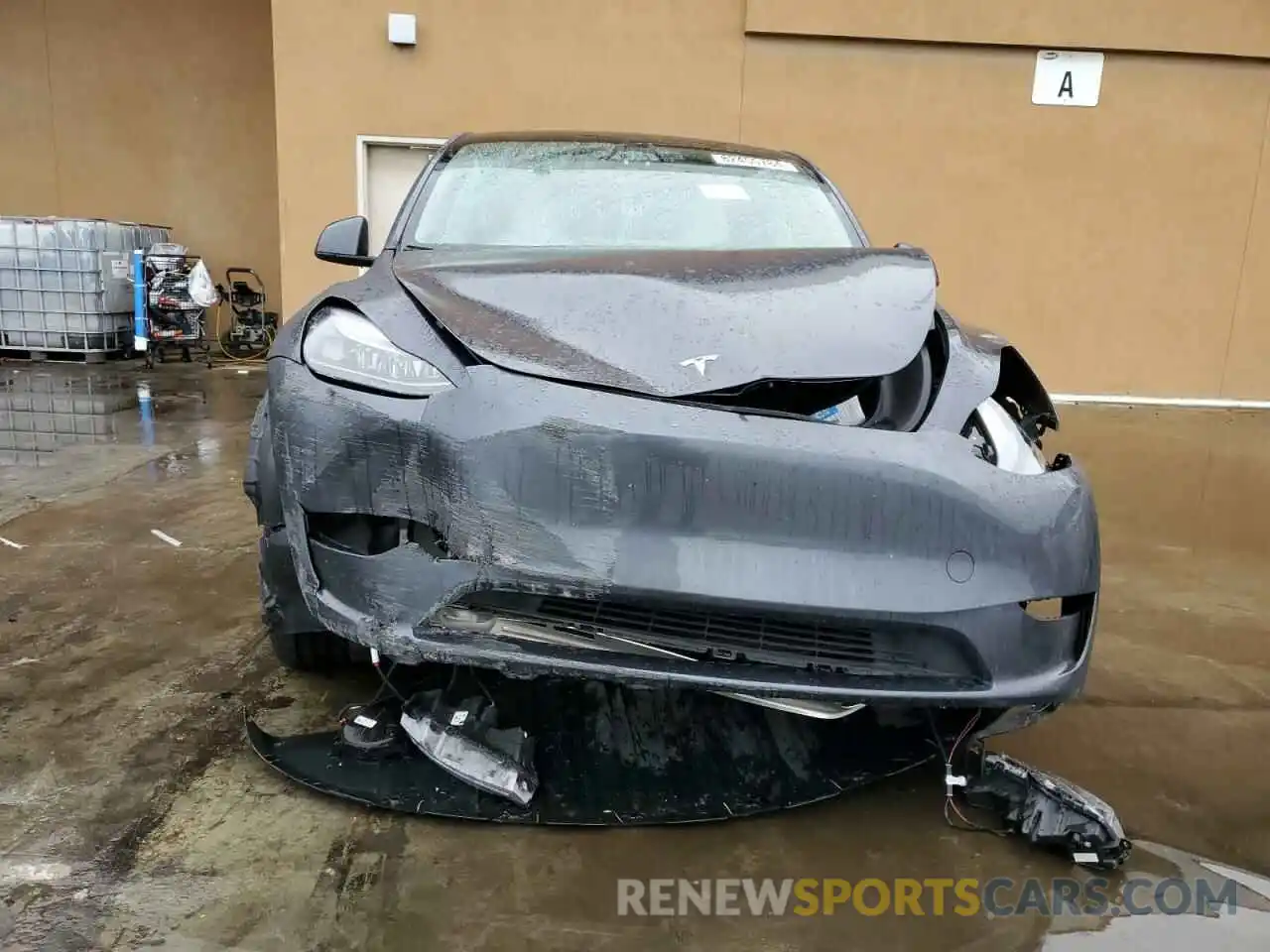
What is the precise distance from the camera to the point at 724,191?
3131 millimetres

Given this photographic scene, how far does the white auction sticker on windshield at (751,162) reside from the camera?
10.9 feet

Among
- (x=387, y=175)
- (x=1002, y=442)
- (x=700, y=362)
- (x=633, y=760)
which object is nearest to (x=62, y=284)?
(x=387, y=175)

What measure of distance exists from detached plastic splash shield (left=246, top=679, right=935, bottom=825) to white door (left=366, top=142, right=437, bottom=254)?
281 inches

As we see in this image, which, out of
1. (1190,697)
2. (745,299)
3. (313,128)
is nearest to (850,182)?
(313,128)

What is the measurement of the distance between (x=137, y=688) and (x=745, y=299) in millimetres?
2073

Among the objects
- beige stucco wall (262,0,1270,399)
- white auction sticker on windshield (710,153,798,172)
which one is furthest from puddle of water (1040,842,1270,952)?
beige stucco wall (262,0,1270,399)

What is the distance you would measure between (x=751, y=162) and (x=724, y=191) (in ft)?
1.06

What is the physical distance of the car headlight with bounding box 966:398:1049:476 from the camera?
192 centimetres

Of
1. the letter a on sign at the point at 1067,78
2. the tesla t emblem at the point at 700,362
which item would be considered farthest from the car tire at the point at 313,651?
the letter a on sign at the point at 1067,78

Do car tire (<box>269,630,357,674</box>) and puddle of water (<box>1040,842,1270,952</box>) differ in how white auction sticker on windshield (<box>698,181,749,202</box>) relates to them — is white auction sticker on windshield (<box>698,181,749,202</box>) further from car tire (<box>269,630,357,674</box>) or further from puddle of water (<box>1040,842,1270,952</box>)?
puddle of water (<box>1040,842,1270,952</box>)

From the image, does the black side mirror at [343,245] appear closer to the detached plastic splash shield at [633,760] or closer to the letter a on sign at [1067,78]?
the detached plastic splash shield at [633,760]

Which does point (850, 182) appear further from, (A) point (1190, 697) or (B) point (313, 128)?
(A) point (1190, 697)

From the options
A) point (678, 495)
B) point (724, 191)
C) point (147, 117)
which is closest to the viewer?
point (678, 495)

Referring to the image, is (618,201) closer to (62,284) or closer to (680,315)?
(680,315)
